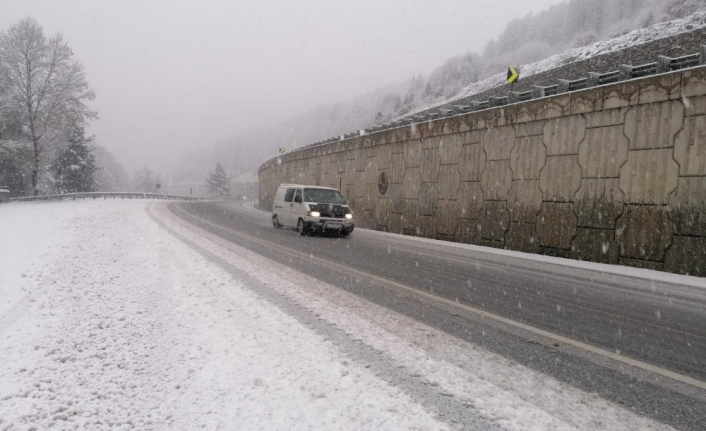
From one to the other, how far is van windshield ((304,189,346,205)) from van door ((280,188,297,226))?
0.98 meters

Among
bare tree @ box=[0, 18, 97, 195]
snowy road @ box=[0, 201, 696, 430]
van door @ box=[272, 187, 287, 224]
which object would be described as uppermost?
bare tree @ box=[0, 18, 97, 195]

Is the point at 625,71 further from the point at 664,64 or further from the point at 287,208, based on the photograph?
the point at 287,208

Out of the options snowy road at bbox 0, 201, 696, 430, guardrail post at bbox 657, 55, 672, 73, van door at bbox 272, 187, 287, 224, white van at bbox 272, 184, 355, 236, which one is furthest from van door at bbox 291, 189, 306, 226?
guardrail post at bbox 657, 55, 672, 73

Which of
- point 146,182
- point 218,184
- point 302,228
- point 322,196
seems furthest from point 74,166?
point 218,184

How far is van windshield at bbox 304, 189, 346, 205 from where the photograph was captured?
14.5 metres

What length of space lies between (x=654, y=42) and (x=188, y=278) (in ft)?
72.6

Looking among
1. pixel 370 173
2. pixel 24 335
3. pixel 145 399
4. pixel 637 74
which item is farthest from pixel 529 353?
pixel 370 173

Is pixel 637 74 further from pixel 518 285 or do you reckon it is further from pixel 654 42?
pixel 654 42

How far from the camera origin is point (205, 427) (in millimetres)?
2270

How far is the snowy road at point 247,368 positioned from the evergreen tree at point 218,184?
102 meters

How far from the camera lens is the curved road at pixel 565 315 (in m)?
2.98

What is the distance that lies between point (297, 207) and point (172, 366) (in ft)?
38.3

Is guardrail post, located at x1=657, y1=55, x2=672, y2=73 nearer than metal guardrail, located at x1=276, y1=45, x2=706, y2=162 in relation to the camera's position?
No

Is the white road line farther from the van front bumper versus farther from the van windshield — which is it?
the van windshield
